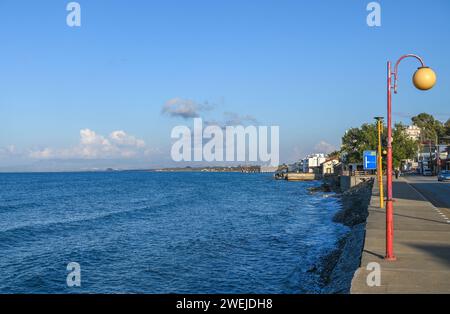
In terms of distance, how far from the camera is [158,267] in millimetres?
19922

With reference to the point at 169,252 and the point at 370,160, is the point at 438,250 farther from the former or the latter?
the point at 370,160

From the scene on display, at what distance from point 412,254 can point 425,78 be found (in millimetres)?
4665

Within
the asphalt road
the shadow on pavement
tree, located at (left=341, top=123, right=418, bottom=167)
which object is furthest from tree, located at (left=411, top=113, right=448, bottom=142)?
the shadow on pavement

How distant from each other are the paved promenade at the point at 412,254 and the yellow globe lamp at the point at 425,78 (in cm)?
432

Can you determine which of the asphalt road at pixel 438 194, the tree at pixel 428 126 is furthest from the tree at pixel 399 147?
the tree at pixel 428 126

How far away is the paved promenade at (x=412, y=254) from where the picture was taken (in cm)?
941

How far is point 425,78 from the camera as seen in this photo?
11344 mm

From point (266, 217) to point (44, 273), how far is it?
2359 cm

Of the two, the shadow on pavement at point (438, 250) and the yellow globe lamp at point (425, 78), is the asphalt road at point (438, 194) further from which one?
the yellow globe lamp at point (425, 78)

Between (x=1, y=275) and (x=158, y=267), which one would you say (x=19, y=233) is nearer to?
(x=1, y=275)

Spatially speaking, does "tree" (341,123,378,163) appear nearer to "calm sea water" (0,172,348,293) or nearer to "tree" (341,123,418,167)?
"tree" (341,123,418,167)

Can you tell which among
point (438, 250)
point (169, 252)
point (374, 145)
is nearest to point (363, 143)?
point (374, 145)

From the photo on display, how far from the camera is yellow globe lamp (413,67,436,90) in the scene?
11.3 metres
